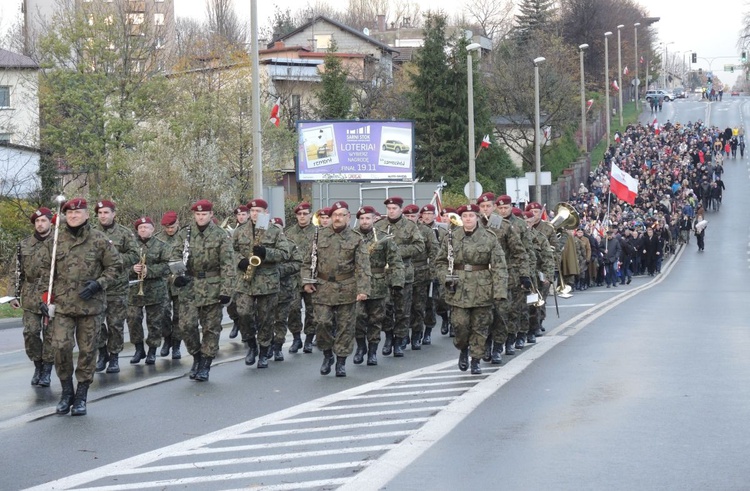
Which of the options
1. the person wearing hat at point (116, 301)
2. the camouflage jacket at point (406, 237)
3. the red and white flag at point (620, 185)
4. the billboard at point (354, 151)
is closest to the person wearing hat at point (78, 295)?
the person wearing hat at point (116, 301)

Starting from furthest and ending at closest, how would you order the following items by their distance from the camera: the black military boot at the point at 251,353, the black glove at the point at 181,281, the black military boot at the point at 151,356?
the black military boot at the point at 151,356, the black military boot at the point at 251,353, the black glove at the point at 181,281

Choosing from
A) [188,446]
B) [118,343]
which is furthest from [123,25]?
[188,446]

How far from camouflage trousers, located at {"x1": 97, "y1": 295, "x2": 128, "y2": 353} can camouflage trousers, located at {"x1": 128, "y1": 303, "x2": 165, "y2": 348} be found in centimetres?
58

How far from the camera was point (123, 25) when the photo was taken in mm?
49594

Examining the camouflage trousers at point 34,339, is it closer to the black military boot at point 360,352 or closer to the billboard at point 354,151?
the black military boot at point 360,352

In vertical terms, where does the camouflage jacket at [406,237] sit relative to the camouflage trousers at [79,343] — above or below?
above

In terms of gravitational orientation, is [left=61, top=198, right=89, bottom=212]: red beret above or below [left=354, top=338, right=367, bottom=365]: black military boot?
above

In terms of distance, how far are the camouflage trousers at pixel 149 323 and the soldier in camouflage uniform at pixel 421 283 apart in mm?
3540

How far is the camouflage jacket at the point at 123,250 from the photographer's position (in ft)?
47.1

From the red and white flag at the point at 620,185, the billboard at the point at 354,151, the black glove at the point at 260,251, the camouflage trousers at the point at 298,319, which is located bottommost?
the camouflage trousers at the point at 298,319

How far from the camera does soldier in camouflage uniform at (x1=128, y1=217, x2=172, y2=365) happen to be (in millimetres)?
15039

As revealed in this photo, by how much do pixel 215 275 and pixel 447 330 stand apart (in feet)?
20.2

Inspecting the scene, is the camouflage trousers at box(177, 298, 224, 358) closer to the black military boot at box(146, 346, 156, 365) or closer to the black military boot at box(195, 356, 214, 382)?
the black military boot at box(195, 356, 214, 382)

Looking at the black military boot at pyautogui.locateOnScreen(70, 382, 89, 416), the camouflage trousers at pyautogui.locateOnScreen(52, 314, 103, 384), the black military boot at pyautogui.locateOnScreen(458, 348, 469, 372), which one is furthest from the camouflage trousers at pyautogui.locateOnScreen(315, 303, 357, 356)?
the black military boot at pyautogui.locateOnScreen(70, 382, 89, 416)
